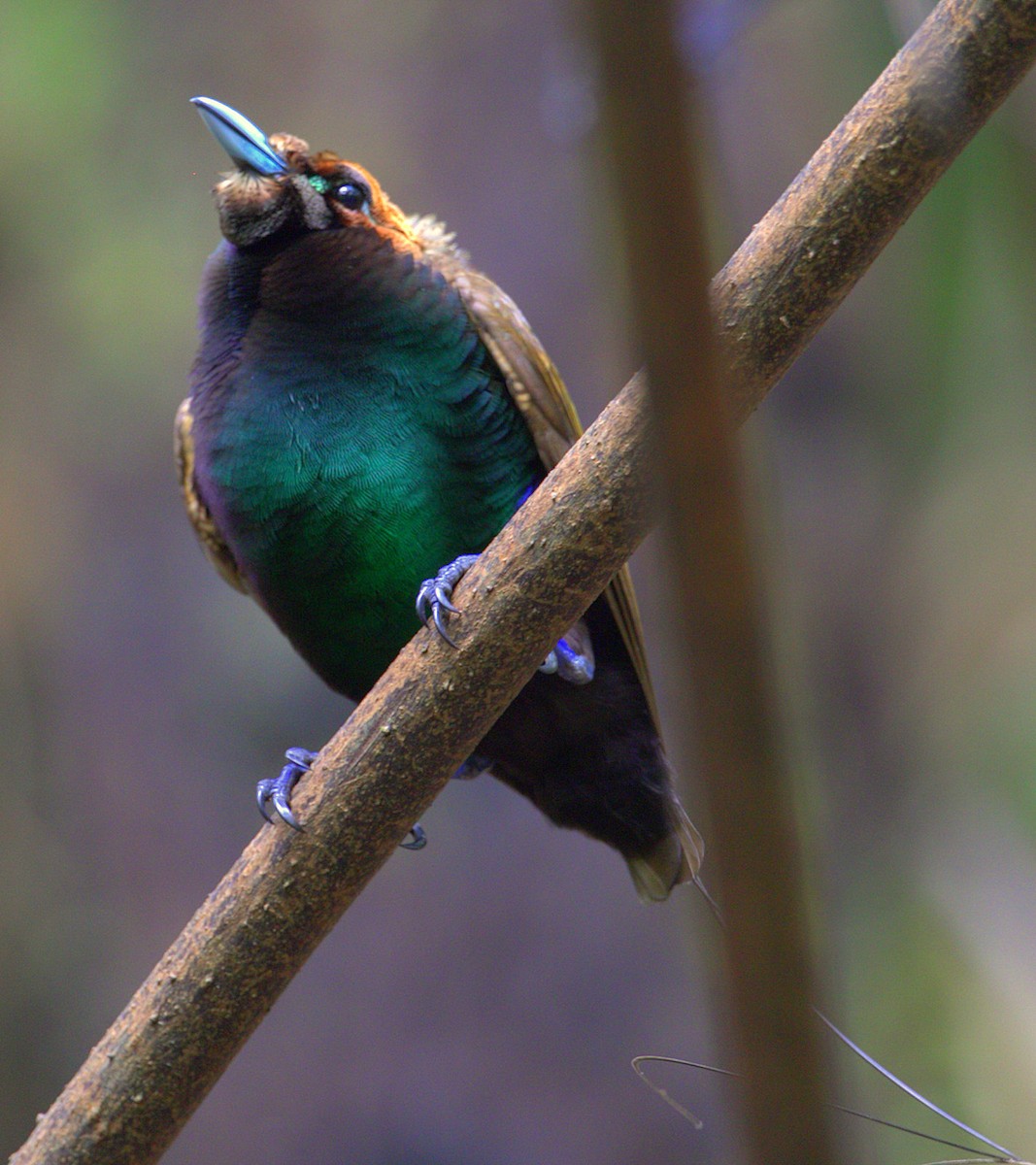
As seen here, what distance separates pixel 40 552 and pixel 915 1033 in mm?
2990

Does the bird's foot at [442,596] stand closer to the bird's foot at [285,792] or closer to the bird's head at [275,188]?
the bird's foot at [285,792]

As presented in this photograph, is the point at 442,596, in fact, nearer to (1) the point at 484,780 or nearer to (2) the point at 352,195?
(2) the point at 352,195

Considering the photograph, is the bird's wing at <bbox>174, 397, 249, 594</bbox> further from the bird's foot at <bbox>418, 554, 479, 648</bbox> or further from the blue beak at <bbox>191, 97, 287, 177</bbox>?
the bird's foot at <bbox>418, 554, 479, 648</bbox>

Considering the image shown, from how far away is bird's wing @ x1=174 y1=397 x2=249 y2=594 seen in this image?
2190 millimetres

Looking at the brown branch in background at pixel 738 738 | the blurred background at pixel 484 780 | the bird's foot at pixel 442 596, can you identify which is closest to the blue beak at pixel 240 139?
the bird's foot at pixel 442 596

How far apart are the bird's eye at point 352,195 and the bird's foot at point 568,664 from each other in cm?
80

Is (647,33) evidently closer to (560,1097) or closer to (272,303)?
(272,303)

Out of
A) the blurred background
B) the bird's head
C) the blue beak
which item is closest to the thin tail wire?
the bird's head

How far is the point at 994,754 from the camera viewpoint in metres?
3.54

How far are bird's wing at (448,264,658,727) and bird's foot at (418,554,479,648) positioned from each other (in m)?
0.28

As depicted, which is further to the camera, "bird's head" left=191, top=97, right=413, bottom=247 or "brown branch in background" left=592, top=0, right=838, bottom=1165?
"bird's head" left=191, top=97, right=413, bottom=247

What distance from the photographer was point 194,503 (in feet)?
7.27

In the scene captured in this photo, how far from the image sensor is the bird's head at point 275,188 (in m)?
2.04

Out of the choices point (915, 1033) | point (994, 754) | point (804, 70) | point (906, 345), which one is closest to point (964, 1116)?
point (915, 1033)
